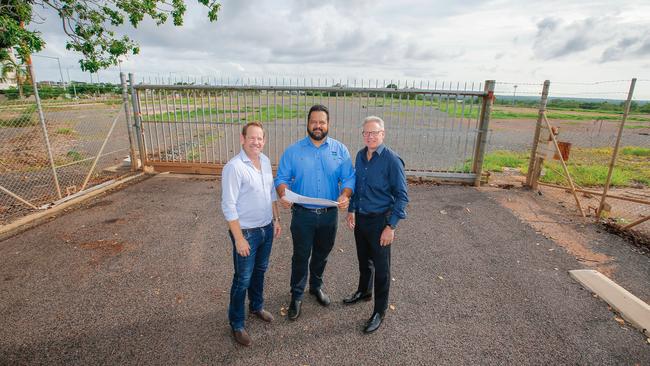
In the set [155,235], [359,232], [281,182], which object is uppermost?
[281,182]

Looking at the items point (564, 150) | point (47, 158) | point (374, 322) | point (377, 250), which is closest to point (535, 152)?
point (564, 150)

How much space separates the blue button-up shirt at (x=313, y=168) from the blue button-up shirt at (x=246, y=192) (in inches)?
9.0

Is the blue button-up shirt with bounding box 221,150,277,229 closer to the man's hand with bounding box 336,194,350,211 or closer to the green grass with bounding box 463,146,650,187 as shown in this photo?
the man's hand with bounding box 336,194,350,211

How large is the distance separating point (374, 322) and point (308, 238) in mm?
1040

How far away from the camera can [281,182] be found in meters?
3.17

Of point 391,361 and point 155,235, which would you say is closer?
point 391,361

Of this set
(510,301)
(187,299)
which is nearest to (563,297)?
(510,301)

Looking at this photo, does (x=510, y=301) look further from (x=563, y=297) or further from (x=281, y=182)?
(x=281, y=182)

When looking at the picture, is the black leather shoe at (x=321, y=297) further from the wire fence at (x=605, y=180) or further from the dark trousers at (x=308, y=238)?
the wire fence at (x=605, y=180)

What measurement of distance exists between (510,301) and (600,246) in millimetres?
2580

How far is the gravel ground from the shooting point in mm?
2975

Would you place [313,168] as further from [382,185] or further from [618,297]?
[618,297]

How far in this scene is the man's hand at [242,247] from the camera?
2758mm

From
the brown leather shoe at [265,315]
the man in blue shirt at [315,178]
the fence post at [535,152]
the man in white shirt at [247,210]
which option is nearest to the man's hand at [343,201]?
the man in blue shirt at [315,178]
